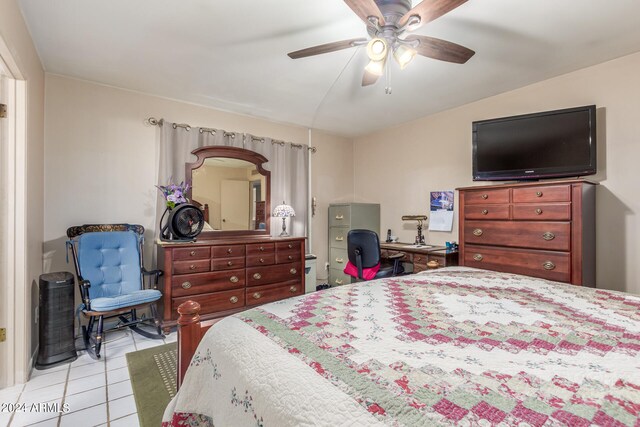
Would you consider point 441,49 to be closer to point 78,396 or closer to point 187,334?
point 187,334

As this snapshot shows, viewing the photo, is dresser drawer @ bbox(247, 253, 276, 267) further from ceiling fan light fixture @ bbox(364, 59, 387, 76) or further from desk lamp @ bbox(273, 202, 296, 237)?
ceiling fan light fixture @ bbox(364, 59, 387, 76)

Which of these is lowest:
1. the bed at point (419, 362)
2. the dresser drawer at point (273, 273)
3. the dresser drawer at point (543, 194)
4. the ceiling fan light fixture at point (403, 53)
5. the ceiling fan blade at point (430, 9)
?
the dresser drawer at point (273, 273)

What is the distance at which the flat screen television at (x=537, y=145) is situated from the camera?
2.53 m

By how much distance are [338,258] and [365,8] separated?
3493 millimetres

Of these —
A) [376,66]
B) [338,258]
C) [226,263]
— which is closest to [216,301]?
[226,263]

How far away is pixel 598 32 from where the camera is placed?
2.15m

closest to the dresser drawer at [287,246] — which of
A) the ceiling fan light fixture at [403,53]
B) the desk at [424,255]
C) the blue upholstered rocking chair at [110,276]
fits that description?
the desk at [424,255]

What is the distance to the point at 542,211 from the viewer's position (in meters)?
2.48

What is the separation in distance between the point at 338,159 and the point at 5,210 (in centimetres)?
389

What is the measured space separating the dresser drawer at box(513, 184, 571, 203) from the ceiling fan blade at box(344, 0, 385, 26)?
1.92 metres

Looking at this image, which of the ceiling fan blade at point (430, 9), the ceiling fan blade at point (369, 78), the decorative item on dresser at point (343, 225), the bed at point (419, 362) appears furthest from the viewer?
the decorative item on dresser at point (343, 225)

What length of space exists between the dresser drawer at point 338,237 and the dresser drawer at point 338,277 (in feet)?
1.23

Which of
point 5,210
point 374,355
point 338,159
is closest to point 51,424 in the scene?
point 5,210

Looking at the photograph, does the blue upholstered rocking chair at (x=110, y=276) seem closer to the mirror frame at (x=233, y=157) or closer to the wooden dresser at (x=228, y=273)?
the wooden dresser at (x=228, y=273)
